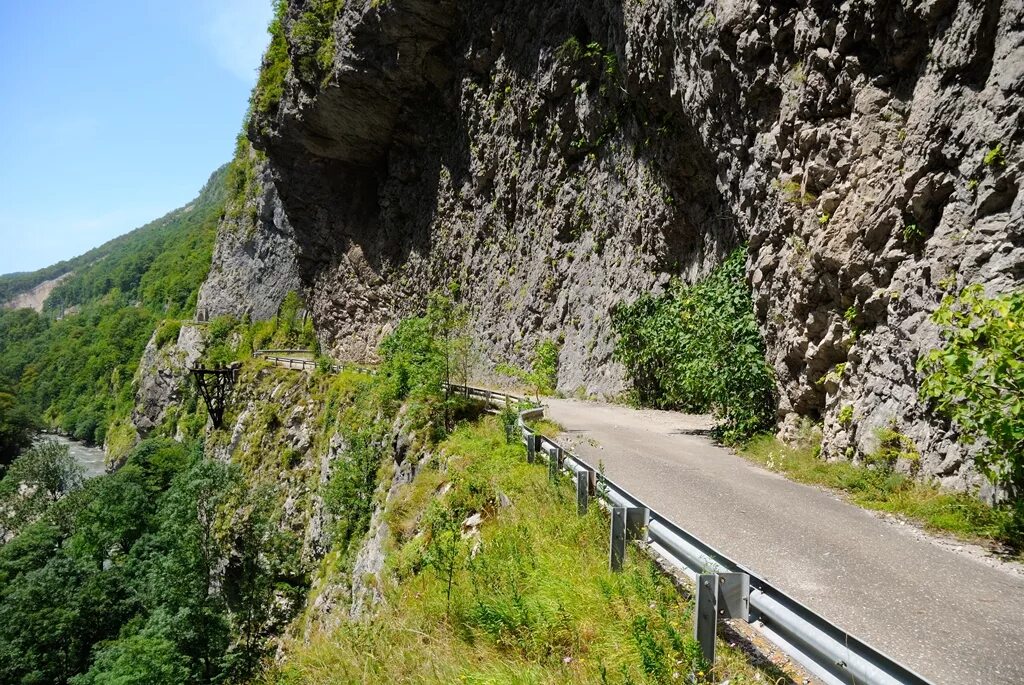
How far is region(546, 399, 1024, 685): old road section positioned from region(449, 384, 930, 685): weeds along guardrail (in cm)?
95

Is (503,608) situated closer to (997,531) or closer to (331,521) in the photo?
(997,531)

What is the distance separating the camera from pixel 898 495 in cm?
733

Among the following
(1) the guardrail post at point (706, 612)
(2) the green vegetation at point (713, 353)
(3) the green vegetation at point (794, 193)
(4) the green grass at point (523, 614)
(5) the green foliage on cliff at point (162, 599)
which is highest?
(3) the green vegetation at point (794, 193)

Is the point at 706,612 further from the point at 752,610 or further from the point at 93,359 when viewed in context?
the point at 93,359

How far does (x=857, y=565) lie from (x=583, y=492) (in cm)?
266

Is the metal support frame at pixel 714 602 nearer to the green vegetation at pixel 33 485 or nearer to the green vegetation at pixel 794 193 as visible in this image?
the green vegetation at pixel 794 193

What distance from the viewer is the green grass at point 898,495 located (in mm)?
6145

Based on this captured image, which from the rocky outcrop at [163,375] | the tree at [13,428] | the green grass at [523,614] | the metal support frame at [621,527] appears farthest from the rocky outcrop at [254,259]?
the metal support frame at [621,527]

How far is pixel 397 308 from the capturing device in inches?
1521

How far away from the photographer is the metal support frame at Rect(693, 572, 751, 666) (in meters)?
A: 3.55

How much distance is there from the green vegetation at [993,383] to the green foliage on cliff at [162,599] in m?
20.6

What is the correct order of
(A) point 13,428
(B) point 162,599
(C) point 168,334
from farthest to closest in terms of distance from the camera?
1. (A) point 13,428
2. (C) point 168,334
3. (B) point 162,599

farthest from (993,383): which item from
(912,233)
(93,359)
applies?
(93,359)

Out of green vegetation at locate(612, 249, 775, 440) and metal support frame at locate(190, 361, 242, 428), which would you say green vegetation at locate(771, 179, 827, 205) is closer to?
green vegetation at locate(612, 249, 775, 440)
